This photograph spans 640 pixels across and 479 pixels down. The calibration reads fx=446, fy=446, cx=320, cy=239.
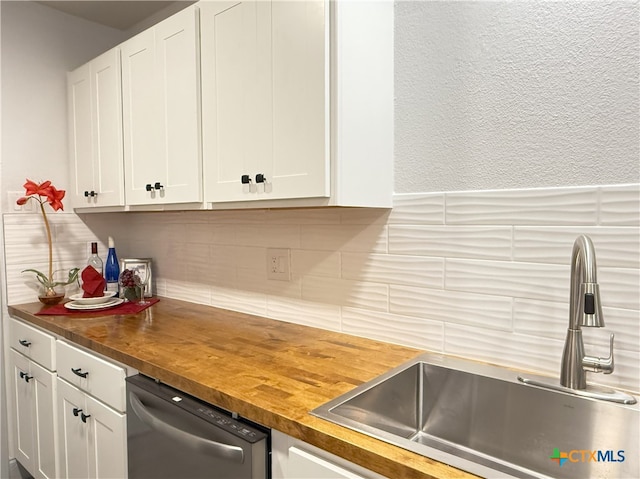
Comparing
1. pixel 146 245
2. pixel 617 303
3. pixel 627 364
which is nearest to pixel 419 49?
pixel 617 303

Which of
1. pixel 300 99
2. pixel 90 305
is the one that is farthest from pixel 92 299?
pixel 300 99

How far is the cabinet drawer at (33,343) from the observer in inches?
71.4

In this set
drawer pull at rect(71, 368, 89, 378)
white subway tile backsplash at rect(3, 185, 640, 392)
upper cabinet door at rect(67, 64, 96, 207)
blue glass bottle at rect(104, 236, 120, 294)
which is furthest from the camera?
blue glass bottle at rect(104, 236, 120, 294)

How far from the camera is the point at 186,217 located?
87.5 inches

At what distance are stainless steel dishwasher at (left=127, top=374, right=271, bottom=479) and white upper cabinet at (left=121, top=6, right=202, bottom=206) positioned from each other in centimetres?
72

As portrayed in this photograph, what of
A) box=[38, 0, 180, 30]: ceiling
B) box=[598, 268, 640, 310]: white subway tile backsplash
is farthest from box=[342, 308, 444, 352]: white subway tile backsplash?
box=[38, 0, 180, 30]: ceiling

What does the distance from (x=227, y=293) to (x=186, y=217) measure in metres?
0.47

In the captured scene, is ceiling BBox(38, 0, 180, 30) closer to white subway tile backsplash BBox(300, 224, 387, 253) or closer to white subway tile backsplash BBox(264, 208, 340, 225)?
white subway tile backsplash BBox(264, 208, 340, 225)

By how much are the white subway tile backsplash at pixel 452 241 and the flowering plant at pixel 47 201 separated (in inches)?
66.8

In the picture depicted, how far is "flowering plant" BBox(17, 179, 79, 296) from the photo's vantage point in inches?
83.0

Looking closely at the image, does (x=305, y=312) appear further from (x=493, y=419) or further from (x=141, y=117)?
(x=141, y=117)

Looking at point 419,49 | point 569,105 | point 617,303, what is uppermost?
point 419,49

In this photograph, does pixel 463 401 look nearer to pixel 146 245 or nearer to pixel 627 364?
pixel 627 364

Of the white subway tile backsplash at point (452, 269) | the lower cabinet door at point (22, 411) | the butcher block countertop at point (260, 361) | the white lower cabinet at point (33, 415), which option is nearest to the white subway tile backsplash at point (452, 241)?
the white subway tile backsplash at point (452, 269)
